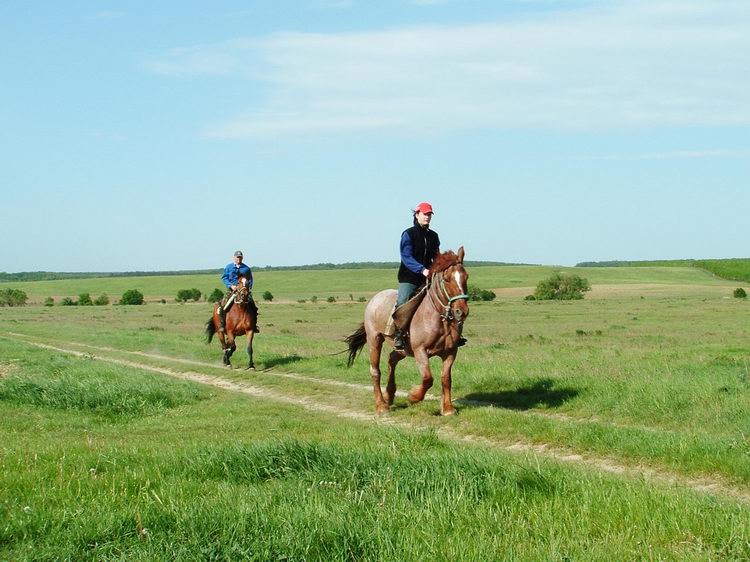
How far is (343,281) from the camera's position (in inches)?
5241

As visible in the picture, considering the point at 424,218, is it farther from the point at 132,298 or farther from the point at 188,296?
the point at 188,296

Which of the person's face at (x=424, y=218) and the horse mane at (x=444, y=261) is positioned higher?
the person's face at (x=424, y=218)

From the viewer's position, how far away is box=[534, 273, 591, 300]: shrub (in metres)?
84.0

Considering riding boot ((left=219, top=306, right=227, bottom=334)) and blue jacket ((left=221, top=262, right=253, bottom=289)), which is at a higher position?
blue jacket ((left=221, top=262, right=253, bottom=289))

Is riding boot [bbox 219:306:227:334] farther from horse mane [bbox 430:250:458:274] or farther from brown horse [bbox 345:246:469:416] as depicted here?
horse mane [bbox 430:250:458:274]

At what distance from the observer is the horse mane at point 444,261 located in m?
12.3

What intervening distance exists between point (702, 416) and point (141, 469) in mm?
7441

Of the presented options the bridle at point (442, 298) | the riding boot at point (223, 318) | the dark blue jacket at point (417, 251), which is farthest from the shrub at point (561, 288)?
the bridle at point (442, 298)

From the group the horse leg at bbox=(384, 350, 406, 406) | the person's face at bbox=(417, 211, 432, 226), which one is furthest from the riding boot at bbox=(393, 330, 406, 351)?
the person's face at bbox=(417, 211, 432, 226)

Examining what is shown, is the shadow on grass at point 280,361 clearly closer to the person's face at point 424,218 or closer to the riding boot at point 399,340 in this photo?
the riding boot at point 399,340

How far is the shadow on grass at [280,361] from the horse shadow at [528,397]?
25.7 feet

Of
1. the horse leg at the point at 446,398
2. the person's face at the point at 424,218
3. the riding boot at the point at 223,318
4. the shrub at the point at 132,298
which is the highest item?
the person's face at the point at 424,218

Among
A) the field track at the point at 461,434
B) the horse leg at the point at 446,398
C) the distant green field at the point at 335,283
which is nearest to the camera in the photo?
the field track at the point at 461,434

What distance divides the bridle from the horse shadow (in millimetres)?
1971
